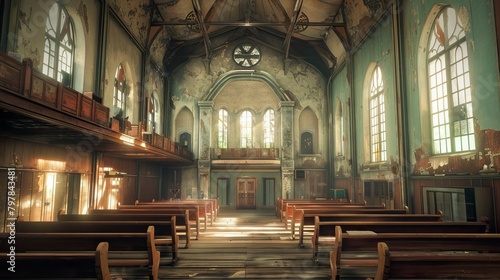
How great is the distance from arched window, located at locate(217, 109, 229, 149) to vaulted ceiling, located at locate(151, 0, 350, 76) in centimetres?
381

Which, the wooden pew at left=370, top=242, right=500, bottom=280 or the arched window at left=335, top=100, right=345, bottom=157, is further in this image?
the arched window at left=335, top=100, right=345, bottom=157

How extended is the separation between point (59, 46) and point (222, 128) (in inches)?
531

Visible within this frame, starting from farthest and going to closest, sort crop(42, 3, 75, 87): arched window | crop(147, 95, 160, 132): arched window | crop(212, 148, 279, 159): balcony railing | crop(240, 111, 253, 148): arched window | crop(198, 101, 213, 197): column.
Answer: crop(240, 111, 253, 148): arched window → crop(212, 148, 279, 159): balcony railing → crop(198, 101, 213, 197): column → crop(147, 95, 160, 132): arched window → crop(42, 3, 75, 87): arched window

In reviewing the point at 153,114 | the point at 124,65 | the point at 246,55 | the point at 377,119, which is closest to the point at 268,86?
the point at 246,55

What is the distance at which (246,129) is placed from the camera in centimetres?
2320

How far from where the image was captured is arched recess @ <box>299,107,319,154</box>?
886 inches

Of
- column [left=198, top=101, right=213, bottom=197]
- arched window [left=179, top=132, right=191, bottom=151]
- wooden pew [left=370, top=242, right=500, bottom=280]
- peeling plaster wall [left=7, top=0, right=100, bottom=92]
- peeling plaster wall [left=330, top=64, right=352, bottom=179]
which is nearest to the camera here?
wooden pew [left=370, top=242, right=500, bottom=280]

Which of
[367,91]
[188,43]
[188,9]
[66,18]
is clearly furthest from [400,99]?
[188,43]

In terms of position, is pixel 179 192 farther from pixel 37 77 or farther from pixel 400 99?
pixel 37 77

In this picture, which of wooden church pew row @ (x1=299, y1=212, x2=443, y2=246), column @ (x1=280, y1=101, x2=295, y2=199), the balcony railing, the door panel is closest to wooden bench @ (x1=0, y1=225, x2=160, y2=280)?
wooden church pew row @ (x1=299, y1=212, x2=443, y2=246)

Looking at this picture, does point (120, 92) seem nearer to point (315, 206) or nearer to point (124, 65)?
point (124, 65)

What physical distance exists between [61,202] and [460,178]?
11106 millimetres

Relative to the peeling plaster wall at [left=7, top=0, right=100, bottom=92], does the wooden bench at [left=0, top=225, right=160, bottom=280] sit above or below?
below

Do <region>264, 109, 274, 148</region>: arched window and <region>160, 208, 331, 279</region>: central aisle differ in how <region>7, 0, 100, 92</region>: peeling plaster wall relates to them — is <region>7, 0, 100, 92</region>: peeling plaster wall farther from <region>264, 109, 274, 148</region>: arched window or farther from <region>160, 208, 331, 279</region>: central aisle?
<region>264, 109, 274, 148</region>: arched window
